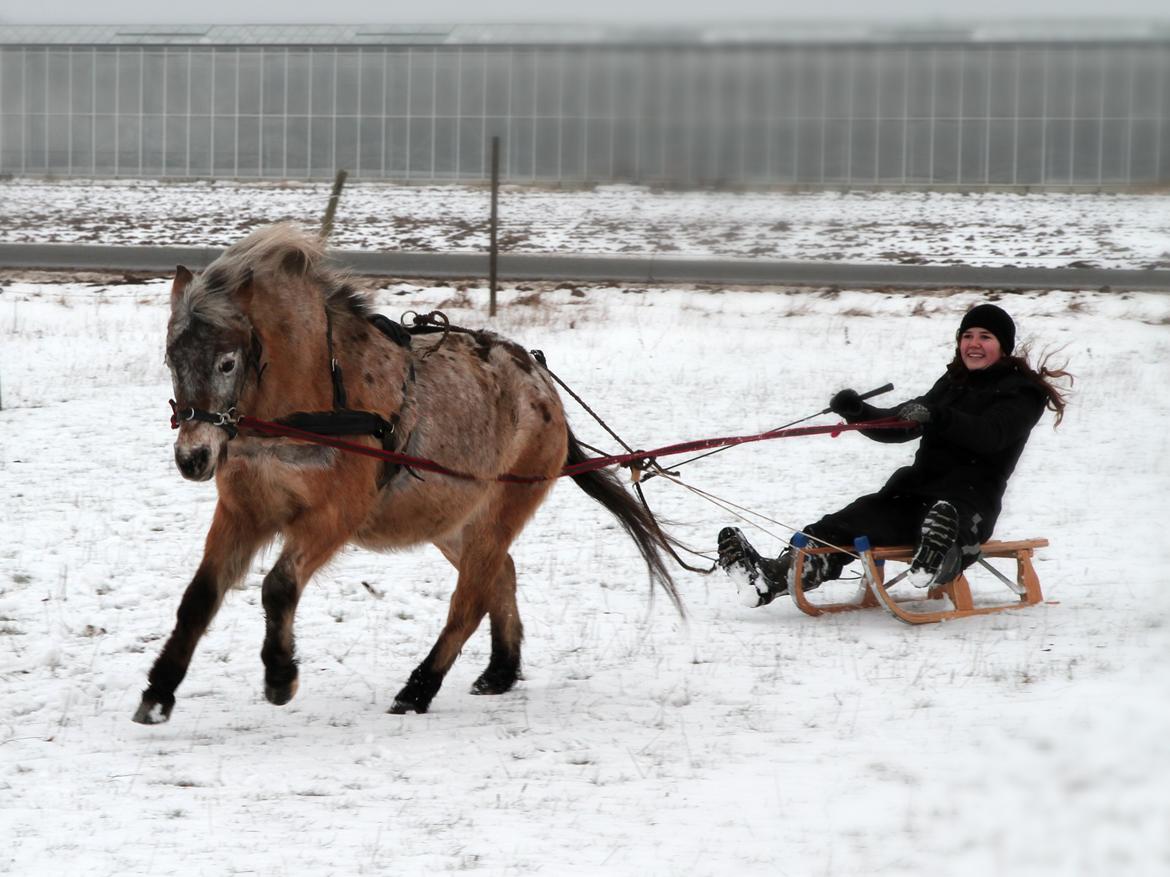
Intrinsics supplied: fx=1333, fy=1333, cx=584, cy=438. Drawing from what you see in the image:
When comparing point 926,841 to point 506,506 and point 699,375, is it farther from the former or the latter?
point 699,375

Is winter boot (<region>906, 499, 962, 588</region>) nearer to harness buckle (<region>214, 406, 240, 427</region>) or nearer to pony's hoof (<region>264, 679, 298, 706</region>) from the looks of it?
pony's hoof (<region>264, 679, 298, 706</region>)

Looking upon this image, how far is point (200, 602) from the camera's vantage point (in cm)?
507

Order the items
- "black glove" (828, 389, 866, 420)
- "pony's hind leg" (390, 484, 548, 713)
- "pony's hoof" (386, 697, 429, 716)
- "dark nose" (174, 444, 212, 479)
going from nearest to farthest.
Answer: "dark nose" (174, 444, 212, 479) < "pony's hoof" (386, 697, 429, 716) < "pony's hind leg" (390, 484, 548, 713) < "black glove" (828, 389, 866, 420)

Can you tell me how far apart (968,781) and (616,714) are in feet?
6.29

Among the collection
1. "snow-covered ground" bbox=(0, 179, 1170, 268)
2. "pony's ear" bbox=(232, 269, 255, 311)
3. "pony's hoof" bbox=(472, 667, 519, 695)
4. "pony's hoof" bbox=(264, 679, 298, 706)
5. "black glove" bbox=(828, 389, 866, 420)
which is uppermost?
"snow-covered ground" bbox=(0, 179, 1170, 268)

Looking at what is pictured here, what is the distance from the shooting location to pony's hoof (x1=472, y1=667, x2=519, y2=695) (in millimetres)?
5867

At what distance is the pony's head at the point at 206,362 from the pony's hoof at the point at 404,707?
1.30 metres

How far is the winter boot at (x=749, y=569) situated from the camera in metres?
7.02

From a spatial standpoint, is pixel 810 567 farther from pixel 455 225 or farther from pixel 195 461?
pixel 455 225

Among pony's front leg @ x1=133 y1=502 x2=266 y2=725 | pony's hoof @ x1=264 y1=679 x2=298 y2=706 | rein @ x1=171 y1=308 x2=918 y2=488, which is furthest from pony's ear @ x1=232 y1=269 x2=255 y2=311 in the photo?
pony's hoof @ x1=264 y1=679 x2=298 y2=706

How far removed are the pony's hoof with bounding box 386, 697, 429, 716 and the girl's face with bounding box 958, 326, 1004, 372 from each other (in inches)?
133

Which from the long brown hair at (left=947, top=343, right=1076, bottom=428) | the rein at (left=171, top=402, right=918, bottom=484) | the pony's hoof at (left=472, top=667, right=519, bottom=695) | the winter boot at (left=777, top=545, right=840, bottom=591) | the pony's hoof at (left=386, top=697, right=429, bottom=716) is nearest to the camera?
the rein at (left=171, top=402, right=918, bottom=484)

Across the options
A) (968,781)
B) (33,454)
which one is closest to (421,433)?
(968,781)

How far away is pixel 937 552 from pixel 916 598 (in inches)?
32.1
